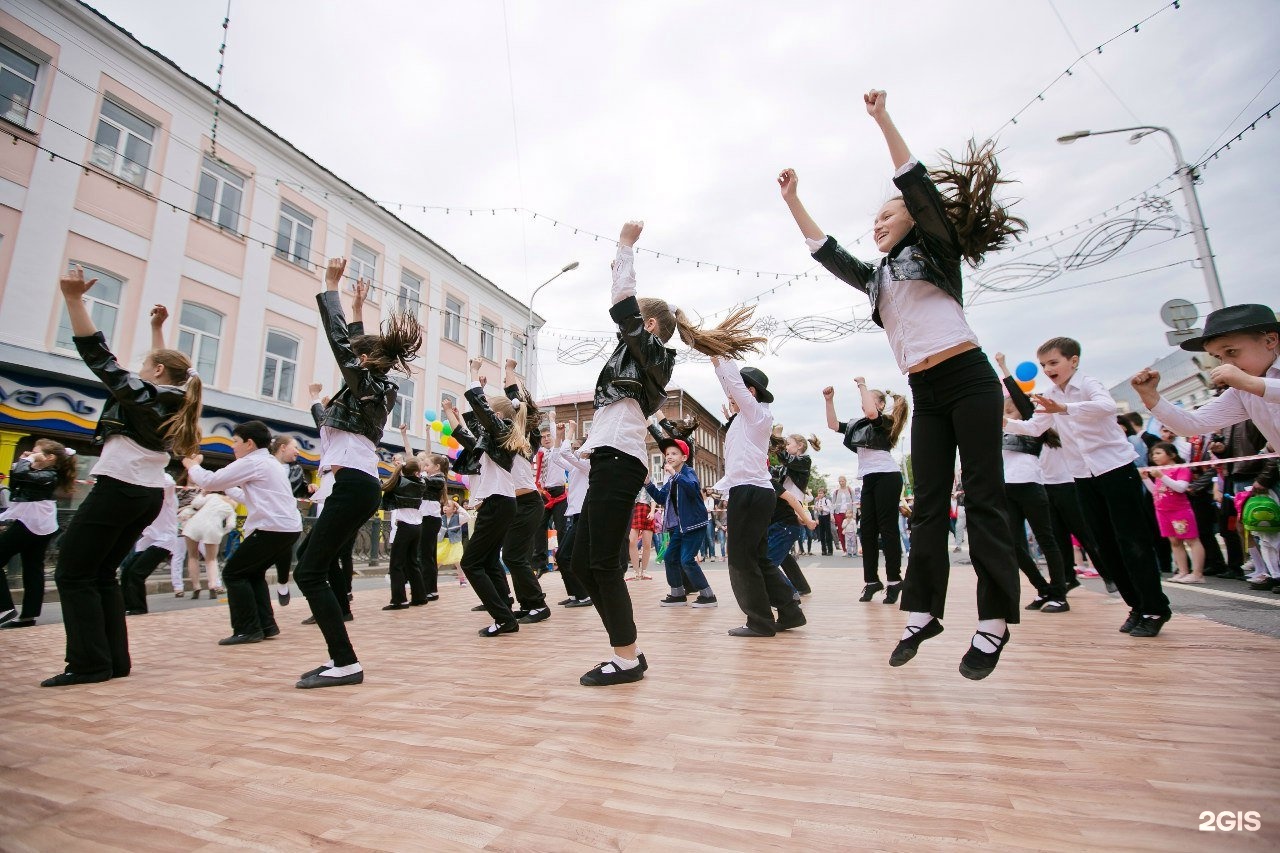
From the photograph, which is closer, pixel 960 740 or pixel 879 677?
pixel 960 740

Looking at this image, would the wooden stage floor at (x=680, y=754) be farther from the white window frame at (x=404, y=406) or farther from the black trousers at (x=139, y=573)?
the white window frame at (x=404, y=406)

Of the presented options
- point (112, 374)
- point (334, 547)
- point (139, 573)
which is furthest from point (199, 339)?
point (334, 547)

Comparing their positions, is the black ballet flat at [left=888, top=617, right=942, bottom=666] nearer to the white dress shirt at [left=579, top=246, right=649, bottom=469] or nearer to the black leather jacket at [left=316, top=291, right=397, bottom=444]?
the white dress shirt at [left=579, top=246, right=649, bottom=469]

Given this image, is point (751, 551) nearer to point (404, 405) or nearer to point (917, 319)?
point (917, 319)

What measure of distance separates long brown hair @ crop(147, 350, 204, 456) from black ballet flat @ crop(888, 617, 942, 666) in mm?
3945

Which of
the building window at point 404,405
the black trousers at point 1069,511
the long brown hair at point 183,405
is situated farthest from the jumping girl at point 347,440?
the building window at point 404,405

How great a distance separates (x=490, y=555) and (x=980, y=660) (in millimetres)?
3595

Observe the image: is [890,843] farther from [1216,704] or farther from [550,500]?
[550,500]

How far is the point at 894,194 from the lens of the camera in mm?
2754

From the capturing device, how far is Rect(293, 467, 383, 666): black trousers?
309 cm

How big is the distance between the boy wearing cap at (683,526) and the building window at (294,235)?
44.0ft

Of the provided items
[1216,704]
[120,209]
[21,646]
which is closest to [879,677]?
[1216,704]

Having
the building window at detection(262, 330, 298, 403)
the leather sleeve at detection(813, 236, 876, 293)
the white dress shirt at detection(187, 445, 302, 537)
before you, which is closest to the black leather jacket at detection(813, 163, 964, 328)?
the leather sleeve at detection(813, 236, 876, 293)

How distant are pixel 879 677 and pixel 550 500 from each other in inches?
243
